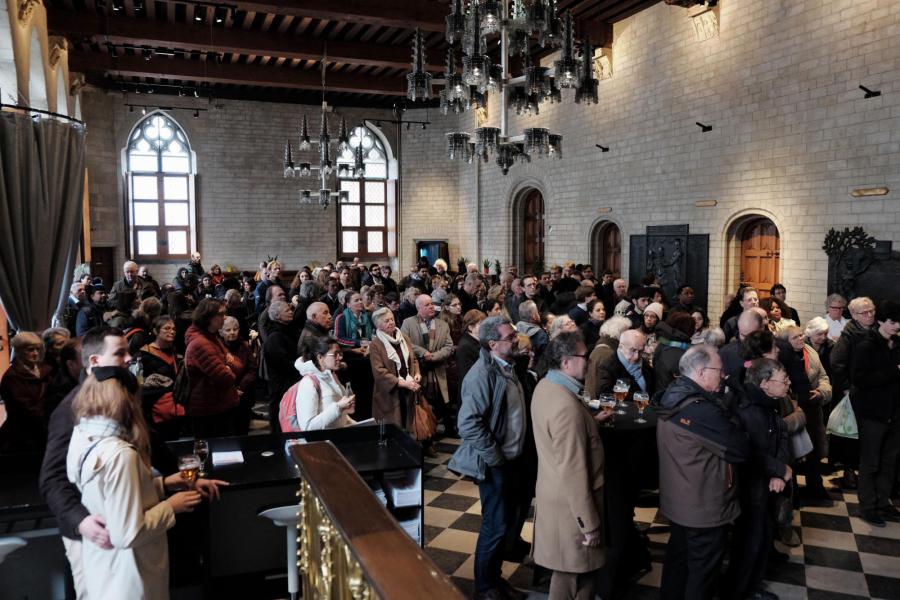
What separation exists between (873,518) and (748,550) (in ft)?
5.74

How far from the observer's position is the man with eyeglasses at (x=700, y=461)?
317 cm

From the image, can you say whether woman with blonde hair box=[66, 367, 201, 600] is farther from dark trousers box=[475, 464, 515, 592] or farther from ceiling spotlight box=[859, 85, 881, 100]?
ceiling spotlight box=[859, 85, 881, 100]

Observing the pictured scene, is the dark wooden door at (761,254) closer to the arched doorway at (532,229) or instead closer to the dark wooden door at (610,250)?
the dark wooden door at (610,250)

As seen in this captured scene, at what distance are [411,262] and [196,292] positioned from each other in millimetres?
9372

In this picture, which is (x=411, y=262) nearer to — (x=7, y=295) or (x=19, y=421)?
(x=7, y=295)

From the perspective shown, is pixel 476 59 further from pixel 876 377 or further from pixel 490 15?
pixel 876 377

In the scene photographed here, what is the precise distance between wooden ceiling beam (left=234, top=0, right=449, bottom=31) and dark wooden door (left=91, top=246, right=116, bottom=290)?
8.98 meters

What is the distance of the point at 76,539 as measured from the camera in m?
2.53

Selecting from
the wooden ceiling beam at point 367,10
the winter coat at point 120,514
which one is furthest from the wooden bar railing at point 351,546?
the wooden ceiling beam at point 367,10

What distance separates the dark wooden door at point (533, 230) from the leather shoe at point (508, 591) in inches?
493

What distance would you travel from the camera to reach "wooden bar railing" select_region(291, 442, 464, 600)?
1353 millimetres

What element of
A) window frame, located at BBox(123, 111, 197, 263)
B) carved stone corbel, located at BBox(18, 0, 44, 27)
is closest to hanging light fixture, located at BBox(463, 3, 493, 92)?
carved stone corbel, located at BBox(18, 0, 44, 27)

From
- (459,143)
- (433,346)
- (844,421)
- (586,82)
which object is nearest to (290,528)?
(433,346)

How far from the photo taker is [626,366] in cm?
465
